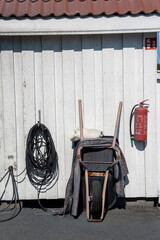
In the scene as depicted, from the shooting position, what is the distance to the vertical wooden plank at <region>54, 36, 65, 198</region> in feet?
19.2

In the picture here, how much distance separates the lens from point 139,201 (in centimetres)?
614

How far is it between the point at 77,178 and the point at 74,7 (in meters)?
2.49

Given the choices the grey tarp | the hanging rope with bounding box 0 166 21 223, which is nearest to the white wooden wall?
the hanging rope with bounding box 0 166 21 223

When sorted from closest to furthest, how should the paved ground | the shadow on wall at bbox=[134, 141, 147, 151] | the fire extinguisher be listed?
the paved ground < the fire extinguisher < the shadow on wall at bbox=[134, 141, 147, 151]

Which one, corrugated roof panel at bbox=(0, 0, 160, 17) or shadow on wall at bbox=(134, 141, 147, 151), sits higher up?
corrugated roof panel at bbox=(0, 0, 160, 17)

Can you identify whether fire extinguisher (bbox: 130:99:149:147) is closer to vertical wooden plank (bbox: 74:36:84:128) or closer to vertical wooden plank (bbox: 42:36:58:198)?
vertical wooden plank (bbox: 74:36:84:128)

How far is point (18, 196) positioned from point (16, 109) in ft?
4.49

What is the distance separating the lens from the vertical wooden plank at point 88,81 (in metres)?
5.82

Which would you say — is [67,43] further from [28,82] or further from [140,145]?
[140,145]

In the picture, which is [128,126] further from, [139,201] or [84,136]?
[139,201]

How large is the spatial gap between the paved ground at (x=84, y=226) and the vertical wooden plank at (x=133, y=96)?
0.41 meters

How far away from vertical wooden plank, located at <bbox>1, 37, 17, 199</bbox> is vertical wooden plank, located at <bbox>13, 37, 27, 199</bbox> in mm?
60

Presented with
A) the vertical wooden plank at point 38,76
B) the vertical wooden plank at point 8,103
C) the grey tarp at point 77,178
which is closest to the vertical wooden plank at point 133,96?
the grey tarp at point 77,178

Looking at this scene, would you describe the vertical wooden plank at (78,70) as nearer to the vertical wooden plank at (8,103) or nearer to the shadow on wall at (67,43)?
the shadow on wall at (67,43)
